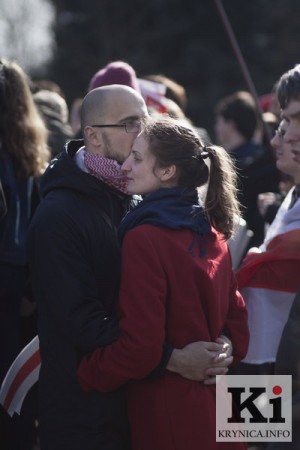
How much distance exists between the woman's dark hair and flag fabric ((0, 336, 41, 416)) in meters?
0.95

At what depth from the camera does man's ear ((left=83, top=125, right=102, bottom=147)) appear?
389 centimetres

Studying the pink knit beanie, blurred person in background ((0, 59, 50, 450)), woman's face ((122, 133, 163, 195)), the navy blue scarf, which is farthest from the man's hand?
the pink knit beanie

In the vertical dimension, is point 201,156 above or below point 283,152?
above

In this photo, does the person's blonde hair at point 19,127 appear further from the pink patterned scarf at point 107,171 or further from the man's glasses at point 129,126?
the pink patterned scarf at point 107,171

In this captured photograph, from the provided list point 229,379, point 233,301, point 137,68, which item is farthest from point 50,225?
point 137,68

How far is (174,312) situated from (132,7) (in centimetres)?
1883

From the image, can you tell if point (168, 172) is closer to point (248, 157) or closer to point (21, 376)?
point (21, 376)

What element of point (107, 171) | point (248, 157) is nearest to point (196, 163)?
point (107, 171)

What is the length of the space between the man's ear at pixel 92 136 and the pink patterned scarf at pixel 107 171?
120 mm

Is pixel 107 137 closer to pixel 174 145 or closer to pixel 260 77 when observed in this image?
pixel 174 145

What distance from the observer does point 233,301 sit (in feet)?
12.5

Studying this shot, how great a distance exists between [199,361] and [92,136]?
96 centimetres

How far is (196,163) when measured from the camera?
142 inches

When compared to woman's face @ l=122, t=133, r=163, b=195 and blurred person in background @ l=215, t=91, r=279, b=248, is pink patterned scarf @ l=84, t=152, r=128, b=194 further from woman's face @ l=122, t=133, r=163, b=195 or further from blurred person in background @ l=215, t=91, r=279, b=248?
blurred person in background @ l=215, t=91, r=279, b=248
